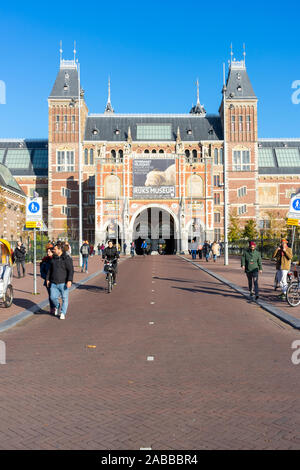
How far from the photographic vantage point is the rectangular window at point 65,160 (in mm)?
64062

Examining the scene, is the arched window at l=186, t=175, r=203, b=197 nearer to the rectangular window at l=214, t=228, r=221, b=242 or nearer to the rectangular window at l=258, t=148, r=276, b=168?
the rectangular window at l=214, t=228, r=221, b=242

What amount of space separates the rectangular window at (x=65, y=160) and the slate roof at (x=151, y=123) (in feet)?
15.3

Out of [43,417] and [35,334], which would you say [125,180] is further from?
[43,417]

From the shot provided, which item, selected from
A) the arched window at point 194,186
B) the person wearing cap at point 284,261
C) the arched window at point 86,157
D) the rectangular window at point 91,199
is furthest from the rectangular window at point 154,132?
the person wearing cap at point 284,261

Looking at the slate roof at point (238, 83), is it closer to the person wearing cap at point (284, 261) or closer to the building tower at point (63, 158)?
the building tower at point (63, 158)

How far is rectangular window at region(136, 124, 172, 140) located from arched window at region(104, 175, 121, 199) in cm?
1061

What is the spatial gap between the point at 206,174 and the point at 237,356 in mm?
54139

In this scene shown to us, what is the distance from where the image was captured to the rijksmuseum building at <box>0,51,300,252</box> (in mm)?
59281

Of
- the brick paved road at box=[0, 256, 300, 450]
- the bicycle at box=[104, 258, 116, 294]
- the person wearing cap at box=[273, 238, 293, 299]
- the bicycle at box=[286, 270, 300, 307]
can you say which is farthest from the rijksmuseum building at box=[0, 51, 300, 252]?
the brick paved road at box=[0, 256, 300, 450]

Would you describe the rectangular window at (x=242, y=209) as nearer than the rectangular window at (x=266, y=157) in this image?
Yes

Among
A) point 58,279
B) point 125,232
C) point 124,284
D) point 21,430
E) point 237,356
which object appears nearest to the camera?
point 21,430

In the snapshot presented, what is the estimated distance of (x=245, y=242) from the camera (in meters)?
46.3

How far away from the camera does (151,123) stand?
→ 6875cm

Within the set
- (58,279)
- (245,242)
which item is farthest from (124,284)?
(245,242)
